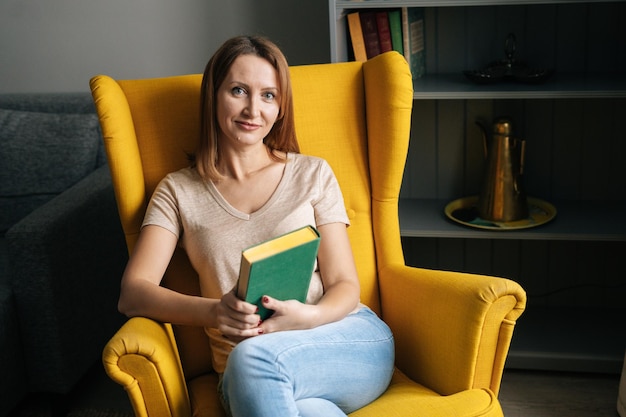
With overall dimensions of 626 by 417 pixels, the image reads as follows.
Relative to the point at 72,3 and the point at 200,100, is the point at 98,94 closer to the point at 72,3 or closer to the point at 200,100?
the point at 200,100

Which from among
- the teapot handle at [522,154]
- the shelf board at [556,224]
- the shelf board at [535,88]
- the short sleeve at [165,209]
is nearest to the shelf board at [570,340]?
the shelf board at [556,224]

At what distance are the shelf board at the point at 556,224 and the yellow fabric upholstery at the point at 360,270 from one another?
1.49 feet

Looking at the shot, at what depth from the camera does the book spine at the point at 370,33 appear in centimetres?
223

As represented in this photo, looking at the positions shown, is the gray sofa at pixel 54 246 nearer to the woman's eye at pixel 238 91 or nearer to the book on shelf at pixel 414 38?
the woman's eye at pixel 238 91

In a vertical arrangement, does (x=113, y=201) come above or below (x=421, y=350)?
above

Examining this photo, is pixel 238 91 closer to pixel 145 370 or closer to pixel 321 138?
pixel 321 138

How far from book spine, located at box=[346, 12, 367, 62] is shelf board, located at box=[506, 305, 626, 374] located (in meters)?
0.96

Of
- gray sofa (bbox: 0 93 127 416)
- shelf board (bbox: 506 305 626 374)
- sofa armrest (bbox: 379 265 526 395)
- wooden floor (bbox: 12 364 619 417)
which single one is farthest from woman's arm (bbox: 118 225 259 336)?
shelf board (bbox: 506 305 626 374)

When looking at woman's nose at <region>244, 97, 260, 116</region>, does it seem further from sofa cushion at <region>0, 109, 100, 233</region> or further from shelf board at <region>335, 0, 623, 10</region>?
sofa cushion at <region>0, 109, 100, 233</region>

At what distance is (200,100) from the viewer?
1.71 m

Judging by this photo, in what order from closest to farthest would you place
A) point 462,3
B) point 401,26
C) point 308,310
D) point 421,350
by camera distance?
1. point 308,310
2. point 421,350
3. point 462,3
4. point 401,26

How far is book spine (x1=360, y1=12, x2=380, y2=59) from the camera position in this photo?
223 centimetres

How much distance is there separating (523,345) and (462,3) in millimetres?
1007

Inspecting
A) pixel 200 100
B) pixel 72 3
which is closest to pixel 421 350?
pixel 200 100
